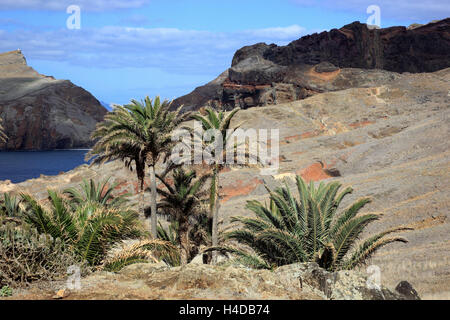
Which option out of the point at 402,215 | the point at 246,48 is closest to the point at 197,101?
the point at 246,48

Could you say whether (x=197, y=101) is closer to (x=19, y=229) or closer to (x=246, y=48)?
(x=246, y=48)

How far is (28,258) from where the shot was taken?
25.3 ft

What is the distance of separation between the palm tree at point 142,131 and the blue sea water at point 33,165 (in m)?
79.1

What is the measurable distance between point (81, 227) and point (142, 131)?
11938 millimetres

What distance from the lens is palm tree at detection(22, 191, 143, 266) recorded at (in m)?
8.57

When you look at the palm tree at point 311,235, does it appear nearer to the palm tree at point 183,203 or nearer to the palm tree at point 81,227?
the palm tree at point 81,227

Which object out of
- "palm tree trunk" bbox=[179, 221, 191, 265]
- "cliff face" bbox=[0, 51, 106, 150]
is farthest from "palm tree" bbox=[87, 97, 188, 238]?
"cliff face" bbox=[0, 51, 106, 150]

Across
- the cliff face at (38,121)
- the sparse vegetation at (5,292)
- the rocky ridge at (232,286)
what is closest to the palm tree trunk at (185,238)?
the rocky ridge at (232,286)

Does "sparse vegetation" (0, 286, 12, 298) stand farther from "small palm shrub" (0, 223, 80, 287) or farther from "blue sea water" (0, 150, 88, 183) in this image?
"blue sea water" (0, 150, 88, 183)

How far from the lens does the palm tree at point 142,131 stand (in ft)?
66.1

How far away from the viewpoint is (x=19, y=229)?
8117mm
